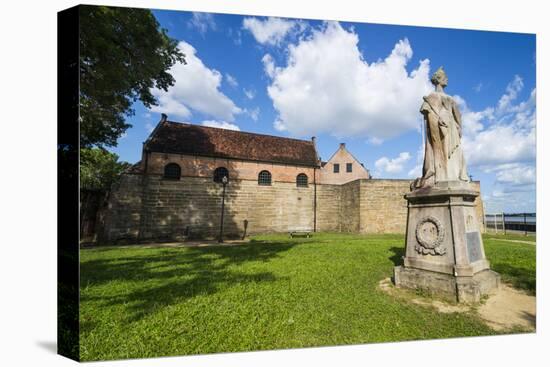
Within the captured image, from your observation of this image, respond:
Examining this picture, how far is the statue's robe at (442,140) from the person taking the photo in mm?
4742

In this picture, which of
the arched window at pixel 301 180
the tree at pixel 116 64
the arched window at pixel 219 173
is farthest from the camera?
the arched window at pixel 301 180

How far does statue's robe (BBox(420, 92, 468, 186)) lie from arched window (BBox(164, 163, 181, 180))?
14.1m

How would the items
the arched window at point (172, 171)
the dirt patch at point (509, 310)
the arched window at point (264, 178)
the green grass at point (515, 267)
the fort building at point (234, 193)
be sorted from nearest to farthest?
the dirt patch at point (509, 310) → the green grass at point (515, 267) → the fort building at point (234, 193) → the arched window at point (172, 171) → the arched window at point (264, 178)

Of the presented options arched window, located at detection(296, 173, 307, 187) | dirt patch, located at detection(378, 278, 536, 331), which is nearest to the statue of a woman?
dirt patch, located at detection(378, 278, 536, 331)

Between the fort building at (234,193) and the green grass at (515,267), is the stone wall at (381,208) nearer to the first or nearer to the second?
the fort building at (234,193)

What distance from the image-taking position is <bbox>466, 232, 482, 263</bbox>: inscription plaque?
4355 millimetres

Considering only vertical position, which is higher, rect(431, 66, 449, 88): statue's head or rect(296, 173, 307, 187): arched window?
rect(431, 66, 449, 88): statue's head

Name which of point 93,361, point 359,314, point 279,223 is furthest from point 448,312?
point 279,223

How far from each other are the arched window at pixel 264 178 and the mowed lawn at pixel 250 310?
37.9ft

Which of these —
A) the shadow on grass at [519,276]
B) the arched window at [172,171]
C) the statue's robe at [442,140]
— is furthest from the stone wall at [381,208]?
the statue's robe at [442,140]

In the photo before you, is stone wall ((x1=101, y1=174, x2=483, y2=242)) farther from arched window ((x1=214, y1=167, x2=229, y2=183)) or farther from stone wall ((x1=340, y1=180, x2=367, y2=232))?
arched window ((x1=214, y1=167, x2=229, y2=183))

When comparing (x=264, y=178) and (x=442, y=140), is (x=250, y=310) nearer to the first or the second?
(x=442, y=140)

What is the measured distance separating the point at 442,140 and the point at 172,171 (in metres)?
14.6

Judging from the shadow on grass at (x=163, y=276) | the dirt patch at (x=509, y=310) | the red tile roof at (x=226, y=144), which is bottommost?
the dirt patch at (x=509, y=310)
